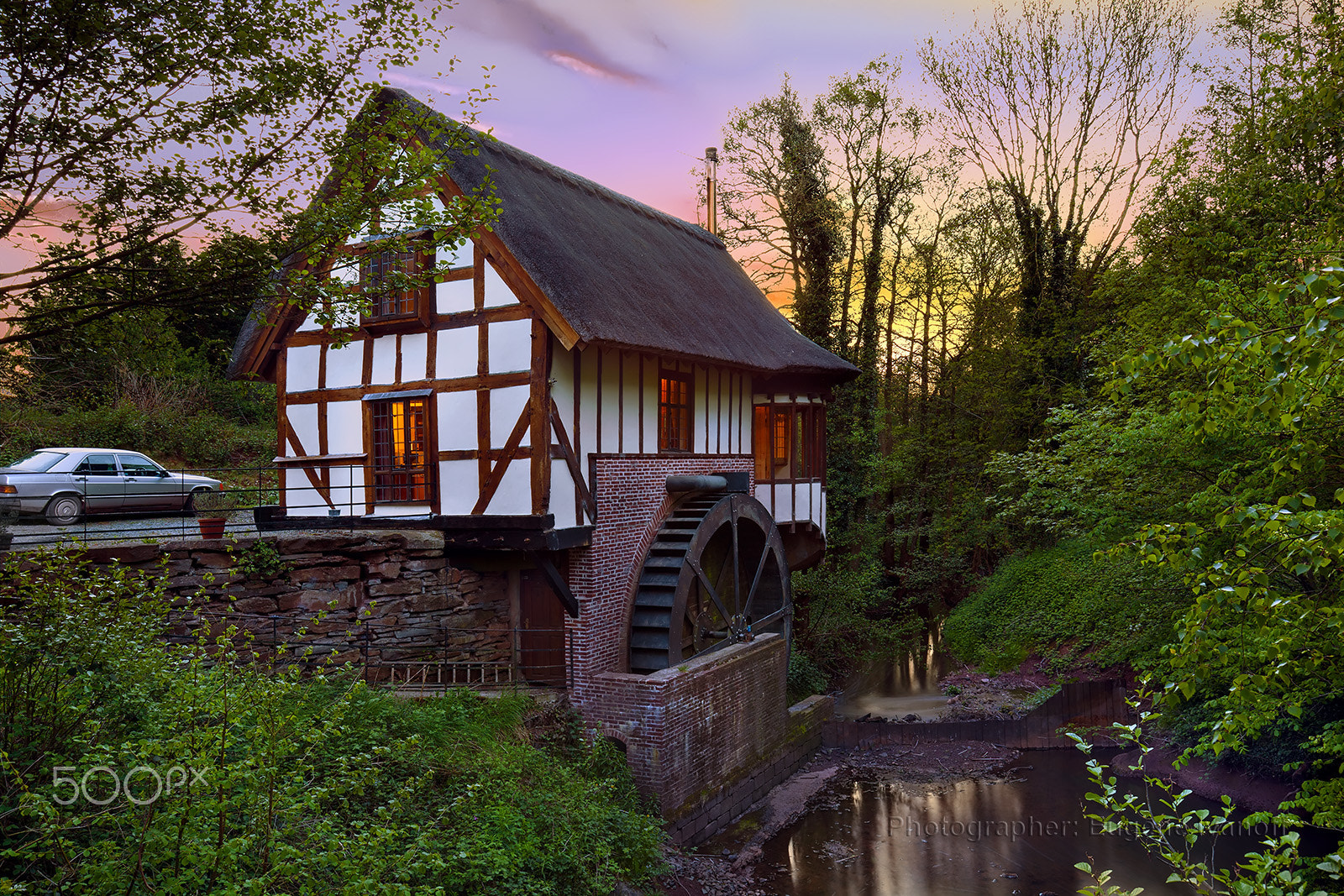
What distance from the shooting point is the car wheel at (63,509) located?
1209cm

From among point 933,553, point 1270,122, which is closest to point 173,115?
point 1270,122

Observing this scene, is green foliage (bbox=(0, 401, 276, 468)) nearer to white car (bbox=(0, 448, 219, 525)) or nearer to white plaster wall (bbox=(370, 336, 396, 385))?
white car (bbox=(0, 448, 219, 525))

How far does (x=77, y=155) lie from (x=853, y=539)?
19478mm

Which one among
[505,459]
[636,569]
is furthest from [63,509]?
[636,569]

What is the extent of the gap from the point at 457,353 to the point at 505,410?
1.10 metres

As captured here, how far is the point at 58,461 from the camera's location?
12.6m

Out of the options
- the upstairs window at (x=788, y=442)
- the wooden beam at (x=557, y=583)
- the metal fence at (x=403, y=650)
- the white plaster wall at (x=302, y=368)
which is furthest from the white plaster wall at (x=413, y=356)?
the upstairs window at (x=788, y=442)

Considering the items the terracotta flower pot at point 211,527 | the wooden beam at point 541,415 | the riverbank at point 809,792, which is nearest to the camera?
the terracotta flower pot at point 211,527

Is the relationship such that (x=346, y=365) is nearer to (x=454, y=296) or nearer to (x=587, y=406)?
(x=454, y=296)

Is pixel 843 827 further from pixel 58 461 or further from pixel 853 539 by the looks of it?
pixel 58 461

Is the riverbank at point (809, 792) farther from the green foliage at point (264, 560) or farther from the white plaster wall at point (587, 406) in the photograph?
the green foliage at point (264, 560)

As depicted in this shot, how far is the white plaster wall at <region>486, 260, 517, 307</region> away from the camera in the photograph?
10188 millimetres

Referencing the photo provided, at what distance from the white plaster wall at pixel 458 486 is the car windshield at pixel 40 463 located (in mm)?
6859

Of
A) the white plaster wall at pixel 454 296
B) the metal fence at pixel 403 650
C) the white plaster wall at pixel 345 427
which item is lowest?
the metal fence at pixel 403 650
